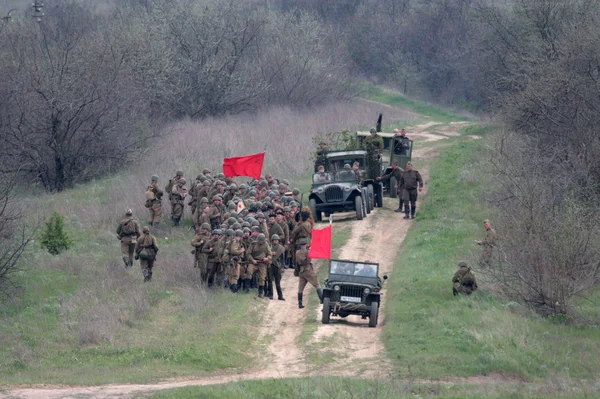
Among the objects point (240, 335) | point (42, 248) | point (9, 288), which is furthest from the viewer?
point (42, 248)

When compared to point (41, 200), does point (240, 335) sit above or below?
above

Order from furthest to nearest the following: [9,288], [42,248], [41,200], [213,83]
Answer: [213,83] < [41,200] < [42,248] < [9,288]

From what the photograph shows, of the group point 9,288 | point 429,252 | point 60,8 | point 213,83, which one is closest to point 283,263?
point 429,252

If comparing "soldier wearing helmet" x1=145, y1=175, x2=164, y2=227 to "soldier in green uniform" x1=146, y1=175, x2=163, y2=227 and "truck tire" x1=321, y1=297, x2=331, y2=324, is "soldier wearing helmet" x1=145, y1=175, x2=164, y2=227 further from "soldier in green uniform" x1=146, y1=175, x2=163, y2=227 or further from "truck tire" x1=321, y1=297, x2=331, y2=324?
"truck tire" x1=321, y1=297, x2=331, y2=324

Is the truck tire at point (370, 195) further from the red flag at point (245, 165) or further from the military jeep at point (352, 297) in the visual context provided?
the military jeep at point (352, 297)

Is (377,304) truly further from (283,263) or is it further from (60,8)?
(60,8)

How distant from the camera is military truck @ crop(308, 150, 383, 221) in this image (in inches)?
1117

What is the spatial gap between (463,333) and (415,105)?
176 feet

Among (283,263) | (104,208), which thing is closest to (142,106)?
(104,208)

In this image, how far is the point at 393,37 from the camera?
3278 inches

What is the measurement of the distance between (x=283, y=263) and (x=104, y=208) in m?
9.64

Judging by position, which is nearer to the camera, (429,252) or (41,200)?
(429,252)

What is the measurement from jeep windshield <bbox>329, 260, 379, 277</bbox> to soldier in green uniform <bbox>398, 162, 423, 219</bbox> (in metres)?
9.95

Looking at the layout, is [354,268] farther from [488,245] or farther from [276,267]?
[488,245]
